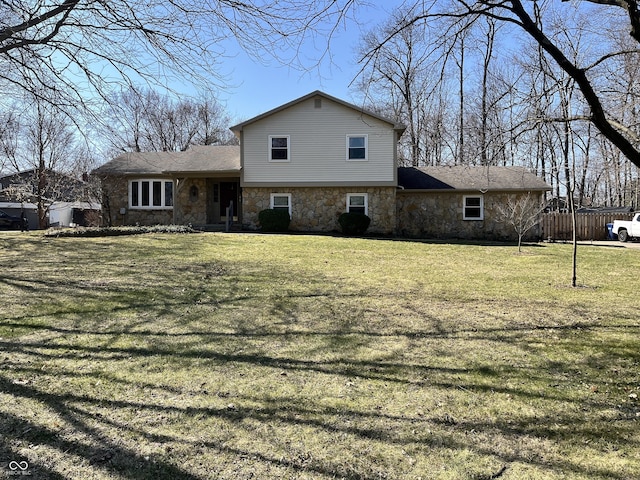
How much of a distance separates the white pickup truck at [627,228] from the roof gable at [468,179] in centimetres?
538

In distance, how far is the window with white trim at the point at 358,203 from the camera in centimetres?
1841

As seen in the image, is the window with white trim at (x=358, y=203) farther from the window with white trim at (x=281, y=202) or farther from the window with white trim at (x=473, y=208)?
the window with white trim at (x=473, y=208)

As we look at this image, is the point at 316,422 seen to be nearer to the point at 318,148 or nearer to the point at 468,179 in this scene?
the point at 318,148

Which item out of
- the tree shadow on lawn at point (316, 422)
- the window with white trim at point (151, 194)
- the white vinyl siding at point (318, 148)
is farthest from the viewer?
the window with white trim at point (151, 194)

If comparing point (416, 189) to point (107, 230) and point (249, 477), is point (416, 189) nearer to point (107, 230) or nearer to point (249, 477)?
point (107, 230)

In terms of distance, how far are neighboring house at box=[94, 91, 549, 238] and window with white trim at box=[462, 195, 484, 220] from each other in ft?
0.16

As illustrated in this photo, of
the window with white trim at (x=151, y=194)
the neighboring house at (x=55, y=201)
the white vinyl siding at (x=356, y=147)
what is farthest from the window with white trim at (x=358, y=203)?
the neighboring house at (x=55, y=201)

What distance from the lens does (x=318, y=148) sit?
1820 cm

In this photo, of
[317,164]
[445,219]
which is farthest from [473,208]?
[317,164]

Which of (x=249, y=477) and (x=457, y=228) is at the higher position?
(x=457, y=228)

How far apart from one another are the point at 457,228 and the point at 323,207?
21.9 feet

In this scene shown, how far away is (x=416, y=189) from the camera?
63.8 ft

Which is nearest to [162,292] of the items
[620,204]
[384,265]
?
[384,265]

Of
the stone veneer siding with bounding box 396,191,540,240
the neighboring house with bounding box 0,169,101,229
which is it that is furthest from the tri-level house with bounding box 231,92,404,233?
the neighboring house with bounding box 0,169,101,229
